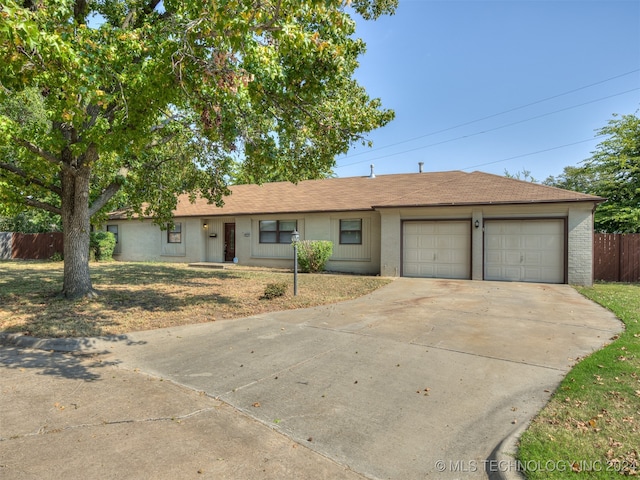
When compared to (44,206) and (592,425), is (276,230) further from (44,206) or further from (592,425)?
(592,425)

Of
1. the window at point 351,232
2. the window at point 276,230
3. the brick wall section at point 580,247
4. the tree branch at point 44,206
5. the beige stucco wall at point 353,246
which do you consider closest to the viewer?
the tree branch at point 44,206

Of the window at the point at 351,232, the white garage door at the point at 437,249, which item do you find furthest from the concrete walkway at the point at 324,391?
the window at the point at 351,232

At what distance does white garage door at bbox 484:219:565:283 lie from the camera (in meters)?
12.7

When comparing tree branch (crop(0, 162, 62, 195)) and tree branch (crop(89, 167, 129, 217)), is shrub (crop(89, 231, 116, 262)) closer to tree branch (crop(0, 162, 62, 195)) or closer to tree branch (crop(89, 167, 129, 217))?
tree branch (crop(0, 162, 62, 195))

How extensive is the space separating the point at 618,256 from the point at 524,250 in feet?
14.2

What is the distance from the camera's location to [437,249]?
→ 47.3 feet

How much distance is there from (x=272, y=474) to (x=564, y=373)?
3896 mm

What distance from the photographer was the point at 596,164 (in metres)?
20.9

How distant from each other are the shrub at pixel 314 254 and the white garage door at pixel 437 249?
138 inches

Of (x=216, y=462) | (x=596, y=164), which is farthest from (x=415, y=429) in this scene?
(x=596, y=164)

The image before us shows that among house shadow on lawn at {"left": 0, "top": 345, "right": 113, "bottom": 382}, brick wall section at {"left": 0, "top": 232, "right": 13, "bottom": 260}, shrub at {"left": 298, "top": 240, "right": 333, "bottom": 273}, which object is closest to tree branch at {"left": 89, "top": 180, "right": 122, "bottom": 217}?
house shadow on lawn at {"left": 0, "top": 345, "right": 113, "bottom": 382}

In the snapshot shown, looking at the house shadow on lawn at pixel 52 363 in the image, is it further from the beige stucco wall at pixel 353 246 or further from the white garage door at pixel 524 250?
the white garage door at pixel 524 250

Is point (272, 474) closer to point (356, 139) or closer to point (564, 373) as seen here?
point (564, 373)

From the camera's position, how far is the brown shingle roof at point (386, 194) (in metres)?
13.3
